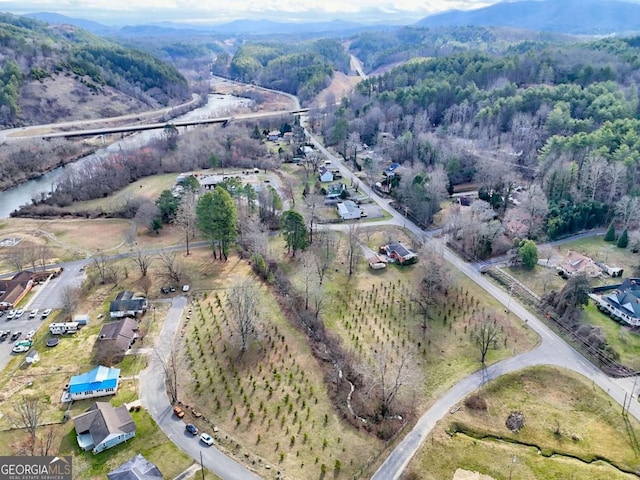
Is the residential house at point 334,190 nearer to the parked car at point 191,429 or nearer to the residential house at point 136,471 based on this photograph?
the parked car at point 191,429

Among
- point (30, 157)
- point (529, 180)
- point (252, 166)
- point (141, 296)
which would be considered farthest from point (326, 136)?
point (141, 296)

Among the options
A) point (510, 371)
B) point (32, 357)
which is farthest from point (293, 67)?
point (510, 371)

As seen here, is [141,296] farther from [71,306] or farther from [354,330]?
[354,330]

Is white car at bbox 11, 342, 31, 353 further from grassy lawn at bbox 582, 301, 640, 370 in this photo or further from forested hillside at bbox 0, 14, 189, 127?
forested hillside at bbox 0, 14, 189, 127

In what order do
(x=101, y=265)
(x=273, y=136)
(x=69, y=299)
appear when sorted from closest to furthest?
(x=69, y=299) → (x=101, y=265) → (x=273, y=136)

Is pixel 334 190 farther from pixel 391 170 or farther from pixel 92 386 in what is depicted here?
pixel 92 386
